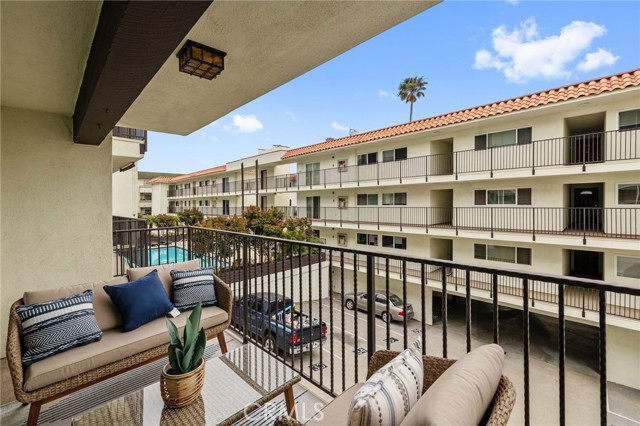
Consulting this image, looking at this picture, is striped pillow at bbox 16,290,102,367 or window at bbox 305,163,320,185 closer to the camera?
striped pillow at bbox 16,290,102,367

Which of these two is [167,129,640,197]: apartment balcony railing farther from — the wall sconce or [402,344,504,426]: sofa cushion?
[402,344,504,426]: sofa cushion

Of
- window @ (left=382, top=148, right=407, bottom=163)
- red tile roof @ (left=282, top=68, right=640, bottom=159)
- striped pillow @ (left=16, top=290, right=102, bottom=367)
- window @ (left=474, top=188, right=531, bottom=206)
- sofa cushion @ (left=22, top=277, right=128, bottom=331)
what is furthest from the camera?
window @ (left=382, top=148, right=407, bottom=163)

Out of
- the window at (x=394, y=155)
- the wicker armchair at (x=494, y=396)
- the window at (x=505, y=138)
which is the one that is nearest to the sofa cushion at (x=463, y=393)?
the wicker armchair at (x=494, y=396)

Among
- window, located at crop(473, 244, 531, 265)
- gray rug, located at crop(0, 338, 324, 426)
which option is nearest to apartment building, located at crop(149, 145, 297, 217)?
window, located at crop(473, 244, 531, 265)

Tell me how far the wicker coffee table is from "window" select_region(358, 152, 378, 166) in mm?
12838

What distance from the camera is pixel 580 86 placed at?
829cm

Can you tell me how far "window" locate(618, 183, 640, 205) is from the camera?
25.9 ft

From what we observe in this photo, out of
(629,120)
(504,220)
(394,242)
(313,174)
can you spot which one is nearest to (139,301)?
(504,220)

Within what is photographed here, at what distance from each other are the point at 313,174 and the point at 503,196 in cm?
946

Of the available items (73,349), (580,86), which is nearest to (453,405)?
(73,349)

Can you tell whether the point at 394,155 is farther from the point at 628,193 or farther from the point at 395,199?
the point at 628,193

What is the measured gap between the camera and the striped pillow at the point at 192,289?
2654 mm

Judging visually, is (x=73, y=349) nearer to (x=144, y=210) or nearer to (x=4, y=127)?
(x=4, y=127)

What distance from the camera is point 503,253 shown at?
10242 millimetres
